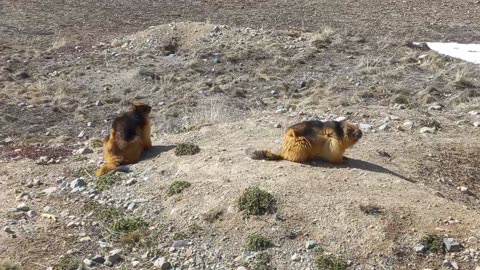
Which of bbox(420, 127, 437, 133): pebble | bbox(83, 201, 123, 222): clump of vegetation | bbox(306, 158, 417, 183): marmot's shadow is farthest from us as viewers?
bbox(420, 127, 437, 133): pebble

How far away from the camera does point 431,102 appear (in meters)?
13.8

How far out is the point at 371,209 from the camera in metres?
7.54

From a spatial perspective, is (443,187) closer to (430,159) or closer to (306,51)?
(430,159)

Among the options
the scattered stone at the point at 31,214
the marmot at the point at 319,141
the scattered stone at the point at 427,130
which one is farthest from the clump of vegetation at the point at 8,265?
the scattered stone at the point at 427,130

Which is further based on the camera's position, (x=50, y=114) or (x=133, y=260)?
(x=50, y=114)

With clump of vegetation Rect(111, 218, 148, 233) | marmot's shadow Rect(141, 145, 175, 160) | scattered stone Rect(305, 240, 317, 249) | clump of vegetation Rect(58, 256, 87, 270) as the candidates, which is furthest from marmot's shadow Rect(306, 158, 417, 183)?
clump of vegetation Rect(58, 256, 87, 270)

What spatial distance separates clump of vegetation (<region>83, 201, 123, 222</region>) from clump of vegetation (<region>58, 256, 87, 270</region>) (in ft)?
3.04

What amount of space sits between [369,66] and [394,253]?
9.82 meters

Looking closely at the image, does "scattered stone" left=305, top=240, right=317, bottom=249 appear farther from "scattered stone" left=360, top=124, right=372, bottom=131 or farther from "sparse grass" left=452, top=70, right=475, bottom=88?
"sparse grass" left=452, top=70, right=475, bottom=88

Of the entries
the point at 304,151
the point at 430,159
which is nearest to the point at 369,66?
the point at 430,159

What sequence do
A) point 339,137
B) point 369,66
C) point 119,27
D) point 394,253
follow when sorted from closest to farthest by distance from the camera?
point 394,253 < point 339,137 < point 369,66 < point 119,27

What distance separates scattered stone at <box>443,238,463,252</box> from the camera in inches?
276

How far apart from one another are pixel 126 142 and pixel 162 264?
8.93 ft

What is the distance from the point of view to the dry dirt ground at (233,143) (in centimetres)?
742
